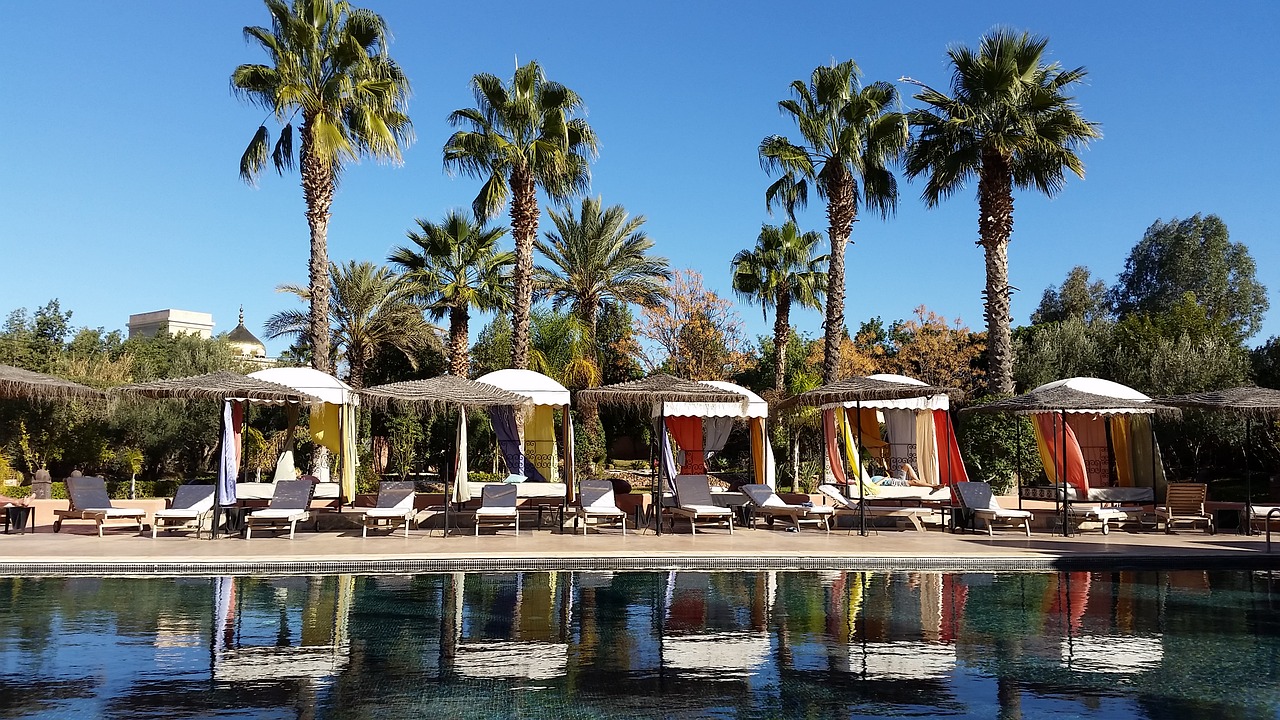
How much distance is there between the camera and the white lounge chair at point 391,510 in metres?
13.2

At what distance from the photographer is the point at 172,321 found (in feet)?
239

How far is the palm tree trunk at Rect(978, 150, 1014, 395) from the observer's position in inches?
798

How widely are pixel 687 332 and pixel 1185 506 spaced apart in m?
16.0

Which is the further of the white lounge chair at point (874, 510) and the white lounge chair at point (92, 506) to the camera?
the white lounge chair at point (874, 510)

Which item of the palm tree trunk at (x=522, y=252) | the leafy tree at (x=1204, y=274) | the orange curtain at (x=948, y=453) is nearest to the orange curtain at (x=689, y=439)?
the palm tree trunk at (x=522, y=252)

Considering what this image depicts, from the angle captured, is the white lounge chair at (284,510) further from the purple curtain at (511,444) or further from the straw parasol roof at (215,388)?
the purple curtain at (511,444)

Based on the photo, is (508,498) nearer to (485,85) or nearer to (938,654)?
(938,654)

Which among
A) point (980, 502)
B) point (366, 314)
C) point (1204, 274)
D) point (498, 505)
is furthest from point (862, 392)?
point (1204, 274)

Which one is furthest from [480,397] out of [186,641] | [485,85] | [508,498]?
[485,85]

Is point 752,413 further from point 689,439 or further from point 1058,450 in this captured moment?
point 1058,450

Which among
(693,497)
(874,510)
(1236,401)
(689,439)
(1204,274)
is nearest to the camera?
(1236,401)

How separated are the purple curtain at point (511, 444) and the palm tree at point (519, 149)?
1.34 m

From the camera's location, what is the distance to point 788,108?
21.8 m

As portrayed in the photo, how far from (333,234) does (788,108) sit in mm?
11039
